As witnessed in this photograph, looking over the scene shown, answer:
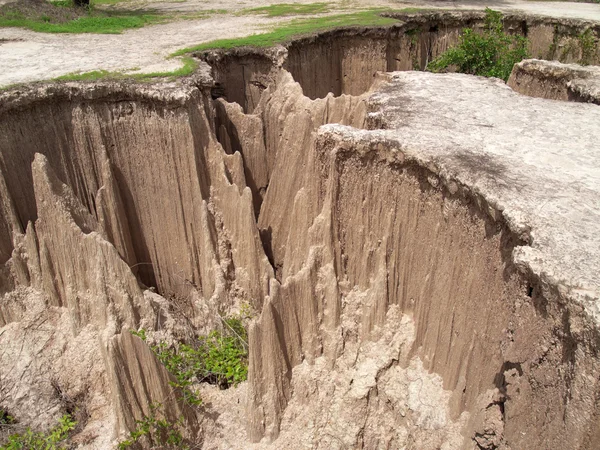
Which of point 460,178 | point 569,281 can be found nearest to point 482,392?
point 569,281

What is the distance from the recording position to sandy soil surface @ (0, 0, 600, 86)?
12891mm

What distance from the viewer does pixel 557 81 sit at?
12.7 metres

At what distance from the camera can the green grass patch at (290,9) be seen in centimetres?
2000

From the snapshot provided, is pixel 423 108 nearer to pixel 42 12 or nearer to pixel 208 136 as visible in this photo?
pixel 208 136

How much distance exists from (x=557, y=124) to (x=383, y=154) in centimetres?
351

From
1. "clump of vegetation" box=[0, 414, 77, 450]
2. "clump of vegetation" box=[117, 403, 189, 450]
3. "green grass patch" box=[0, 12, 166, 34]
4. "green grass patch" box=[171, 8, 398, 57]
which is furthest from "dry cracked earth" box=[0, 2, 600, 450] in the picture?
"green grass patch" box=[0, 12, 166, 34]

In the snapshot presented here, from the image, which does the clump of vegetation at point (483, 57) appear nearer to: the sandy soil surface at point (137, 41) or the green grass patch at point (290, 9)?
the sandy soil surface at point (137, 41)

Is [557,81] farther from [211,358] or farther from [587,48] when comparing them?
[211,358]

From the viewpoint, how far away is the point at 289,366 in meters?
9.03

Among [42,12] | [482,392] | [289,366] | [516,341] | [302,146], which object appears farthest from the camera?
[42,12]

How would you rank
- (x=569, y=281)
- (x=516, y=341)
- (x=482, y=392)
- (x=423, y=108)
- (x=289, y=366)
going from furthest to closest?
(x=423, y=108)
(x=289, y=366)
(x=482, y=392)
(x=516, y=341)
(x=569, y=281)

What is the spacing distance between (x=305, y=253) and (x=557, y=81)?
808cm

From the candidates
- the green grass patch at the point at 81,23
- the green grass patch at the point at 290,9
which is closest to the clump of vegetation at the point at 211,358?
the green grass patch at the point at 81,23

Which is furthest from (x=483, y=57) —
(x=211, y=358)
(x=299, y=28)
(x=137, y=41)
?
(x=211, y=358)
